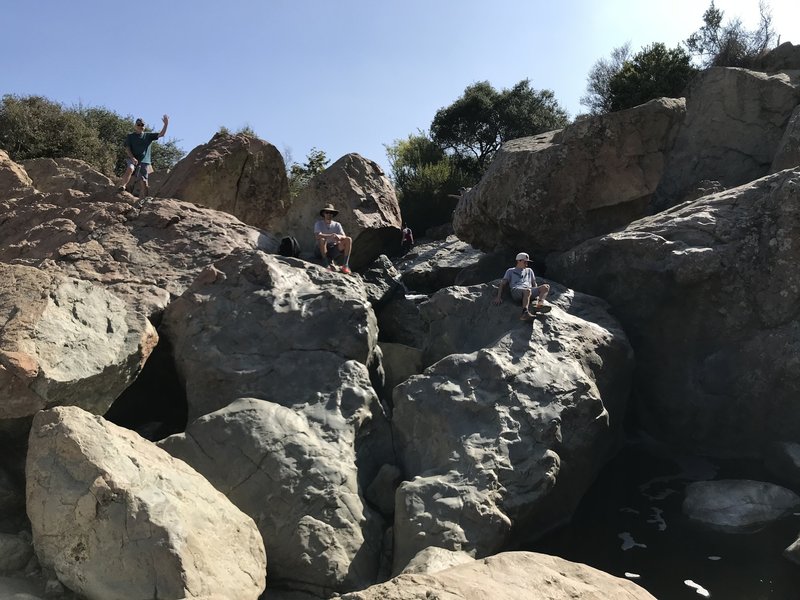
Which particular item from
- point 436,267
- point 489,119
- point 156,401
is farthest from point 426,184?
point 156,401

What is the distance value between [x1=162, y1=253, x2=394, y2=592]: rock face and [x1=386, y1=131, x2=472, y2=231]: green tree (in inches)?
572

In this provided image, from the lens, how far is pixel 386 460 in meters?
7.66

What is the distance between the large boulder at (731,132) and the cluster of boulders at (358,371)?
443 centimetres

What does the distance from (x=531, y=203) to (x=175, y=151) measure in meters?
19.8

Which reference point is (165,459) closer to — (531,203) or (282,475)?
(282,475)

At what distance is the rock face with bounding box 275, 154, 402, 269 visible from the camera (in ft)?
37.6

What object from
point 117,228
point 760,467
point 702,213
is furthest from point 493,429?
point 117,228

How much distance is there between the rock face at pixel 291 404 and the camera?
646 centimetres

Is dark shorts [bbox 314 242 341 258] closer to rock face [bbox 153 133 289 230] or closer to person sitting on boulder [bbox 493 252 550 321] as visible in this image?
person sitting on boulder [bbox 493 252 550 321]

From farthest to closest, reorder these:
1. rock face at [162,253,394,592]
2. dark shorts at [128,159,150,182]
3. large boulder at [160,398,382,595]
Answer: dark shorts at [128,159,150,182], rock face at [162,253,394,592], large boulder at [160,398,382,595]

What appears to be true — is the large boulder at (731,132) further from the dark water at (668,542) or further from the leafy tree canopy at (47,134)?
the leafy tree canopy at (47,134)

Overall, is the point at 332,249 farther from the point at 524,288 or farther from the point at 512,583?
the point at 512,583

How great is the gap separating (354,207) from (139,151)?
10.4ft

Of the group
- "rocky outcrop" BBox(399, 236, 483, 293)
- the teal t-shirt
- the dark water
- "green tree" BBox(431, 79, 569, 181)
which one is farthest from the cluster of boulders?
"green tree" BBox(431, 79, 569, 181)
